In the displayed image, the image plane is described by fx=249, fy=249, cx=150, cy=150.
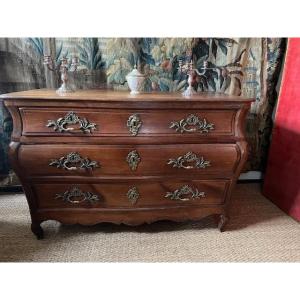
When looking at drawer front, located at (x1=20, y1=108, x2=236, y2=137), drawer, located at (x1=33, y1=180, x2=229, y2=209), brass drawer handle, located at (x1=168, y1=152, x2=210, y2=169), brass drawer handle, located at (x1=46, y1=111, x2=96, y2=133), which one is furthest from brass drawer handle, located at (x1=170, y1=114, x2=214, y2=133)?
brass drawer handle, located at (x1=46, y1=111, x2=96, y2=133)

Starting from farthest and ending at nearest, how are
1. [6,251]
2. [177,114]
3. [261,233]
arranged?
[261,233] → [6,251] → [177,114]

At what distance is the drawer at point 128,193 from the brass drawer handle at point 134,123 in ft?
0.83

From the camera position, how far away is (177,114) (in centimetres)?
114

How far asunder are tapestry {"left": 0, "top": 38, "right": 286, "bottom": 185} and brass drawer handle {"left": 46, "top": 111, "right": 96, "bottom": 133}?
0.56m

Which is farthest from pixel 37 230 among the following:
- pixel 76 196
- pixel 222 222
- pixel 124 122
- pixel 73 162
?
pixel 222 222

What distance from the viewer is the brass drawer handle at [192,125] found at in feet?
3.77

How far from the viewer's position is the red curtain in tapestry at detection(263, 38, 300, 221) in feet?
5.03

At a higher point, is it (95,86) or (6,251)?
(95,86)

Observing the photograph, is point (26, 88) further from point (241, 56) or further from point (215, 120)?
point (241, 56)

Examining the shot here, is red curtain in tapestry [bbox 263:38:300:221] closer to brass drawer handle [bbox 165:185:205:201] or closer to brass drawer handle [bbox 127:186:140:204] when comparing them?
brass drawer handle [bbox 165:185:205:201]

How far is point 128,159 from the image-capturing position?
117cm

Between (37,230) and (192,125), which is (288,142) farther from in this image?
(37,230)
